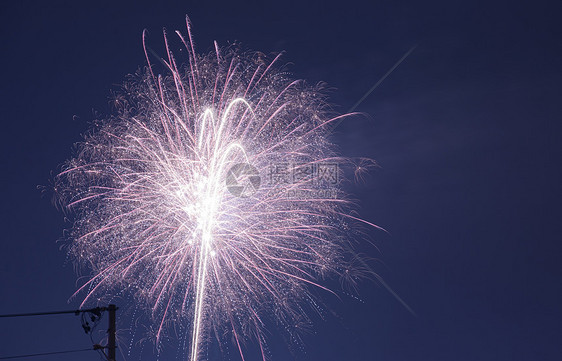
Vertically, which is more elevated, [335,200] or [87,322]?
[335,200]

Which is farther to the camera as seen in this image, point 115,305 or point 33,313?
point 115,305

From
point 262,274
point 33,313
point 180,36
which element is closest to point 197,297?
point 262,274

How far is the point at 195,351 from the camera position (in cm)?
1881

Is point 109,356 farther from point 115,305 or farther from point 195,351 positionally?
point 195,351

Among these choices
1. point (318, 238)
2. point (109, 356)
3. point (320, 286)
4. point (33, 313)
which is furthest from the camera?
point (318, 238)

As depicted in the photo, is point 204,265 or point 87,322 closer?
point 87,322

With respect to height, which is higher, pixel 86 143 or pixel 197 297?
pixel 86 143

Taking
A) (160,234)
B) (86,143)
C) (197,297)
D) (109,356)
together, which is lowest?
(109,356)

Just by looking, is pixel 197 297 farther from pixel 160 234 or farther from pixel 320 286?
pixel 320 286

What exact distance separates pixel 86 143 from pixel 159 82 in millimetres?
3480

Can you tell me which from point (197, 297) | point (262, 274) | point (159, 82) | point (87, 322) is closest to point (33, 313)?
point (87, 322)

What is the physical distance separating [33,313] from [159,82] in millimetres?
10277

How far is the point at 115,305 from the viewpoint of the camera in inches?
576

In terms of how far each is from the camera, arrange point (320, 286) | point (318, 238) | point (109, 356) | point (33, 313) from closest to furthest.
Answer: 1. point (33, 313)
2. point (109, 356)
3. point (320, 286)
4. point (318, 238)
